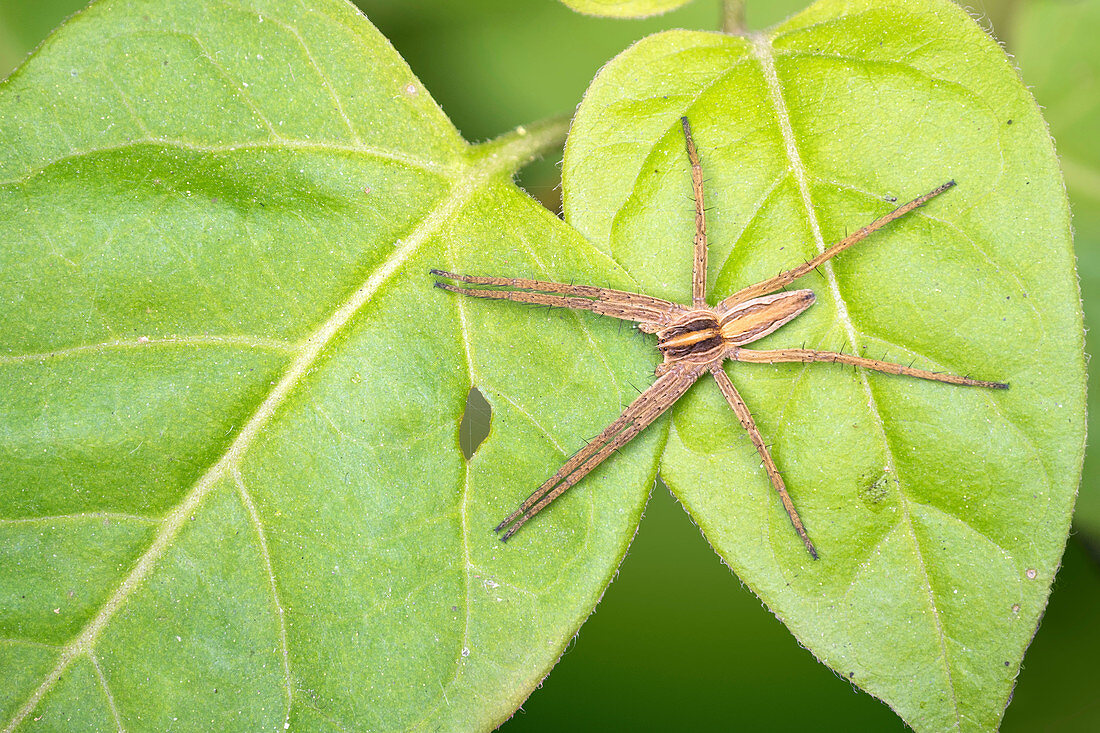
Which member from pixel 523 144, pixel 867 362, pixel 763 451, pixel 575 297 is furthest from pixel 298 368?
pixel 867 362

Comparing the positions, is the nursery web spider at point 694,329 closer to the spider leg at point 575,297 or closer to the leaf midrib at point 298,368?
the spider leg at point 575,297

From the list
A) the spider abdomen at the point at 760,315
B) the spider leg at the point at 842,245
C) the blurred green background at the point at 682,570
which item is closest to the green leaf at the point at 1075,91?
the blurred green background at the point at 682,570

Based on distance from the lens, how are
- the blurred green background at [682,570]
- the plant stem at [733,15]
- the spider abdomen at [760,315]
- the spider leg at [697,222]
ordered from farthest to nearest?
the blurred green background at [682,570], the plant stem at [733,15], the spider abdomen at [760,315], the spider leg at [697,222]

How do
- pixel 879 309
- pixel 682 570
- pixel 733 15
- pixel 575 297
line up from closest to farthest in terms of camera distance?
pixel 879 309 < pixel 575 297 < pixel 733 15 < pixel 682 570

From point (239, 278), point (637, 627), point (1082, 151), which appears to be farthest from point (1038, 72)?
point (239, 278)

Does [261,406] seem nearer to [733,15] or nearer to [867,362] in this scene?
[867,362]
